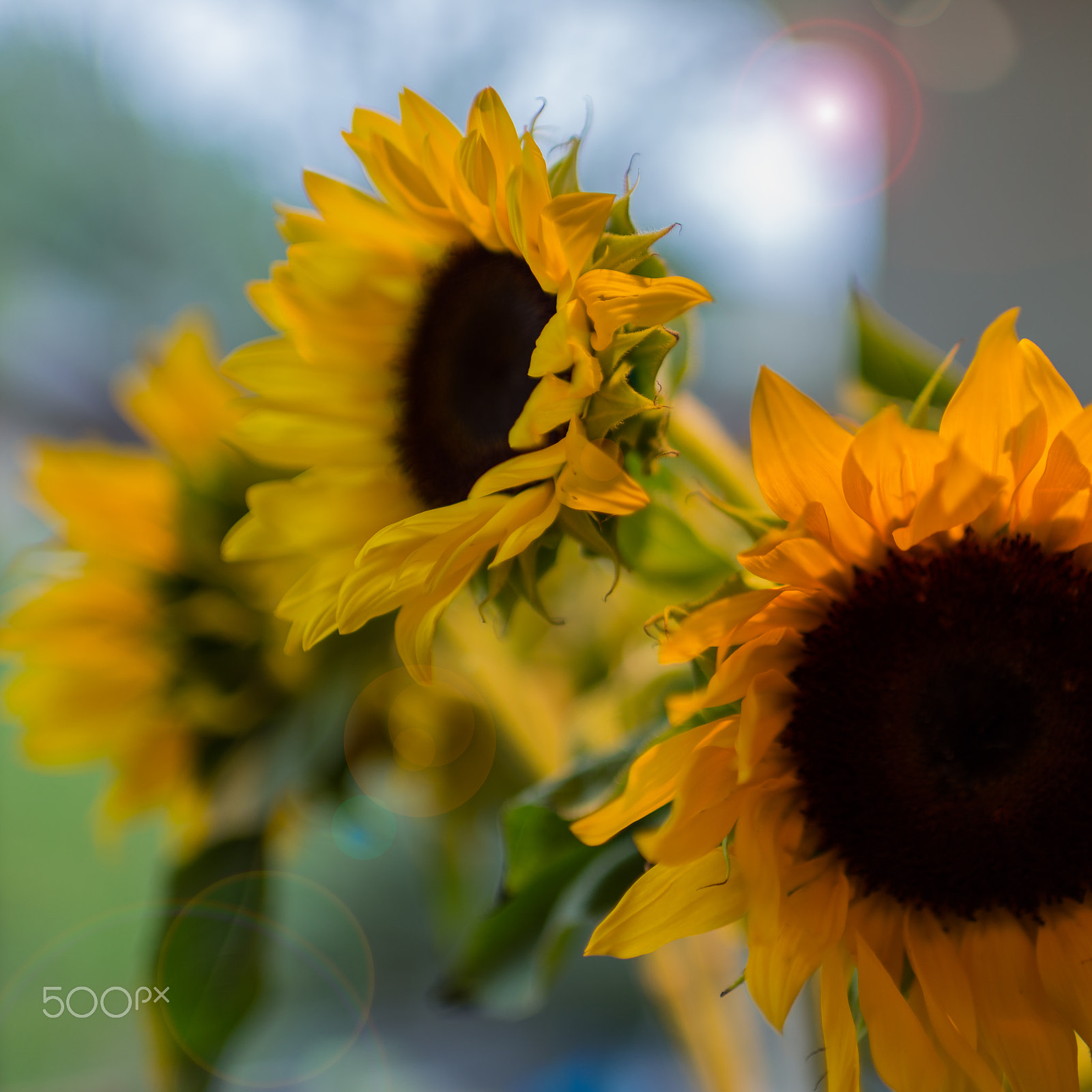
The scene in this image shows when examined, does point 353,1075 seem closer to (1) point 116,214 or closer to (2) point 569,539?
(2) point 569,539

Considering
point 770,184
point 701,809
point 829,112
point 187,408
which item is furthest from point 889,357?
point 829,112

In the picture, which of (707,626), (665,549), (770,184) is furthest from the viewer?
(770,184)

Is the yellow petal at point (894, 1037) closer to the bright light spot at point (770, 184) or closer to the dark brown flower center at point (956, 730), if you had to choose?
the dark brown flower center at point (956, 730)

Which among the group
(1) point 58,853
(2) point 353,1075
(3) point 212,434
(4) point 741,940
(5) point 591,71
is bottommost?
(1) point 58,853

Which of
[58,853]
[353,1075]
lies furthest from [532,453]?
[58,853]

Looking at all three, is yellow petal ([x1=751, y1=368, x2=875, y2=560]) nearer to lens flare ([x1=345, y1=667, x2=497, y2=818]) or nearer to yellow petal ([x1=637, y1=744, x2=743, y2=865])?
yellow petal ([x1=637, y1=744, x2=743, y2=865])

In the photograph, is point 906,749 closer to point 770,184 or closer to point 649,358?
point 649,358
